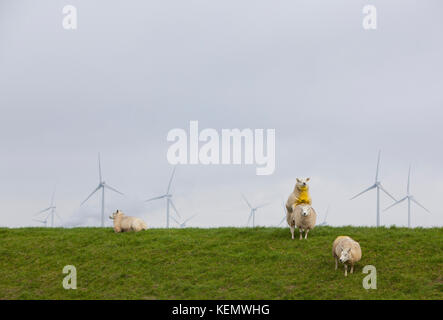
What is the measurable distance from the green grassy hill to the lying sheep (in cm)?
62

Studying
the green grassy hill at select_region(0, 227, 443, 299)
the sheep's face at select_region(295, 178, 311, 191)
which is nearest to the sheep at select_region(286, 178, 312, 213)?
the sheep's face at select_region(295, 178, 311, 191)

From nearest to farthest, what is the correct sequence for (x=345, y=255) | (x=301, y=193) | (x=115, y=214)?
(x=345, y=255), (x=301, y=193), (x=115, y=214)

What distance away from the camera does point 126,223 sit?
24828mm

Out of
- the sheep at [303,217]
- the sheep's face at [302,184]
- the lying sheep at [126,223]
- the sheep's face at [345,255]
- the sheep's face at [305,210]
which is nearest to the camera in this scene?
the sheep's face at [345,255]

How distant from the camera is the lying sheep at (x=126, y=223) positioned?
974 inches

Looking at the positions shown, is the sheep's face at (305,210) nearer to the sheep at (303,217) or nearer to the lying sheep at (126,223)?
the sheep at (303,217)

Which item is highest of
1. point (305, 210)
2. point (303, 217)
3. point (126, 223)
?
point (305, 210)

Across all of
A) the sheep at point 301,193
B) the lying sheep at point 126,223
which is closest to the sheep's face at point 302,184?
the sheep at point 301,193

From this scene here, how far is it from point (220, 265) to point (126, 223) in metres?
7.65

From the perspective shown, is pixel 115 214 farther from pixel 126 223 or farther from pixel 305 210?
pixel 305 210

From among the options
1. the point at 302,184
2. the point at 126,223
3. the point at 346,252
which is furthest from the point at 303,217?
the point at 126,223

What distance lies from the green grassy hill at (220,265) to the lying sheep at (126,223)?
62cm
